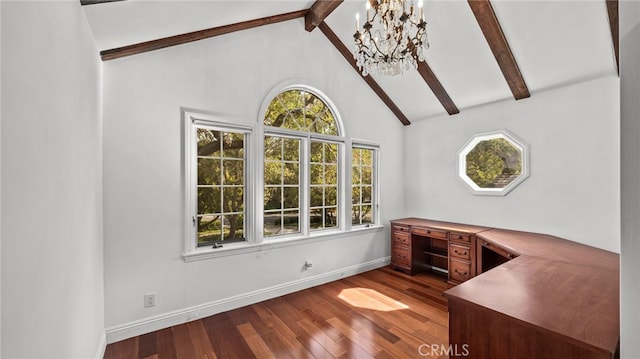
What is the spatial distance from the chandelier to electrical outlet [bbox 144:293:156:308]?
2.71 m

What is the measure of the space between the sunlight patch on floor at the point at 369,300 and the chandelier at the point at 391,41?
234 cm

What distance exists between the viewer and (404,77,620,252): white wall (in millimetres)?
2693

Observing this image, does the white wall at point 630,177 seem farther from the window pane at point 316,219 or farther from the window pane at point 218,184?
the window pane at point 316,219

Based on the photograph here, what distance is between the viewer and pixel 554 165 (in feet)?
10.0

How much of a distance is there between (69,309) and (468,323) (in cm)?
200

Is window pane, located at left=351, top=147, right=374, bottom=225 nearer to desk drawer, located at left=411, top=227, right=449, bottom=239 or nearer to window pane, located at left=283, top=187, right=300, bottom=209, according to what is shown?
desk drawer, located at left=411, top=227, right=449, bottom=239

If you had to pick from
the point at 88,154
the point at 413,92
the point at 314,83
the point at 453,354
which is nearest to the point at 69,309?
the point at 88,154

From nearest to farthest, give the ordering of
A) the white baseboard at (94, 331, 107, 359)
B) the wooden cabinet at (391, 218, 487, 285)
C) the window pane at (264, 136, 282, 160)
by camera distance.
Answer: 1. the white baseboard at (94, 331, 107, 359)
2. the window pane at (264, 136, 282, 160)
3. the wooden cabinet at (391, 218, 487, 285)

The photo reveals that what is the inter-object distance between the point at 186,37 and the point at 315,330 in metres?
2.92

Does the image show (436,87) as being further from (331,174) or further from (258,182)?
(258,182)

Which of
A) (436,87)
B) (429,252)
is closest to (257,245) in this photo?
(429,252)

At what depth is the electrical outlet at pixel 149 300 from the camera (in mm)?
2377

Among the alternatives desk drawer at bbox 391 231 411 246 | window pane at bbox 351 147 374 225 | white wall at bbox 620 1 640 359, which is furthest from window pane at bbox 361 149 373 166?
white wall at bbox 620 1 640 359

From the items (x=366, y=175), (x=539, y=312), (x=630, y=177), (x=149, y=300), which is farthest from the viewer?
(x=366, y=175)
